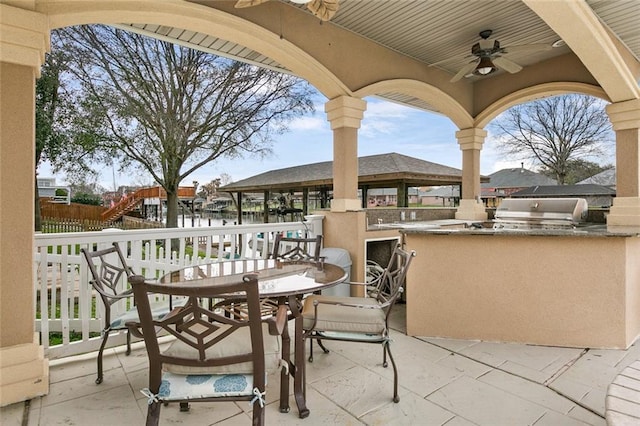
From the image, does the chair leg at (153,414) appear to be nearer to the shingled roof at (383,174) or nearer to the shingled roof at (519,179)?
the shingled roof at (383,174)

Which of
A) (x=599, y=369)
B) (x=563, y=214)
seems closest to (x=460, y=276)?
(x=599, y=369)

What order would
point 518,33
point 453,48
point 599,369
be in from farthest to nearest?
point 453,48 < point 518,33 < point 599,369

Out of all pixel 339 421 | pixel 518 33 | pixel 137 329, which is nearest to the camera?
pixel 137 329

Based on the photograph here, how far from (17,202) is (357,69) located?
3.43 m

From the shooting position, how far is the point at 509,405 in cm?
206

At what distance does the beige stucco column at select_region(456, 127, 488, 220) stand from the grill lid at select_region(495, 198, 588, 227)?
390mm

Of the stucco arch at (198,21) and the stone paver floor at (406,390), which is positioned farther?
the stucco arch at (198,21)

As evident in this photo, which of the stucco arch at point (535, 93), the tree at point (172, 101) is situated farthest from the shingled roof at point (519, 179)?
the stucco arch at point (535, 93)

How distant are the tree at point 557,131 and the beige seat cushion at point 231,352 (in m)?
17.4

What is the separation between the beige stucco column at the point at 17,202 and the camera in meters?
2.06

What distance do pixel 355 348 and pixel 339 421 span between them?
1.01 meters

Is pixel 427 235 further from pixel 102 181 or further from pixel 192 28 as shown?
pixel 102 181

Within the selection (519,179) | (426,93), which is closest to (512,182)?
(519,179)

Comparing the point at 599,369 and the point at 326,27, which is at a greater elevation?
the point at 326,27
